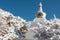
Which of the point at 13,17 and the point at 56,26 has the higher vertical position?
the point at 13,17

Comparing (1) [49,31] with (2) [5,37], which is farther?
(2) [5,37]

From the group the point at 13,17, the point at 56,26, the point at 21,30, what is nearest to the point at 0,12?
the point at 13,17

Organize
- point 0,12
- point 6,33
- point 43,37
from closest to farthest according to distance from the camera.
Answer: point 43,37 → point 6,33 → point 0,12

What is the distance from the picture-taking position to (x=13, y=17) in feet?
142

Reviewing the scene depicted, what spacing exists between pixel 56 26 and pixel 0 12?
20254 mm

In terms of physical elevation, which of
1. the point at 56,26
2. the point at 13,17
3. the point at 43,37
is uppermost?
the point at 13,17

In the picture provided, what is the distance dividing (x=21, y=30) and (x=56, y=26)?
1697cm

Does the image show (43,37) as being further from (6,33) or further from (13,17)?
(13,17)

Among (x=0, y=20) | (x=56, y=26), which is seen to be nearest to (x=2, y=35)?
(x=0, y=20)

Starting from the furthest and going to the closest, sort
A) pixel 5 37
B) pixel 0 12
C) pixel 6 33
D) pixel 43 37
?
pixel 0 12 < pixel 6 33 < pixel 5 37 < pixel 43 37

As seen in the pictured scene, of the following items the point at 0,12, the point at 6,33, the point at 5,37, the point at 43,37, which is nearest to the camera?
the point at 43,37

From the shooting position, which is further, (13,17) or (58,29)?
(13,17)

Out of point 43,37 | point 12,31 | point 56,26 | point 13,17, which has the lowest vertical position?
point 43,37

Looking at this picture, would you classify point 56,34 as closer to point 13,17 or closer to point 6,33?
point 6,33
